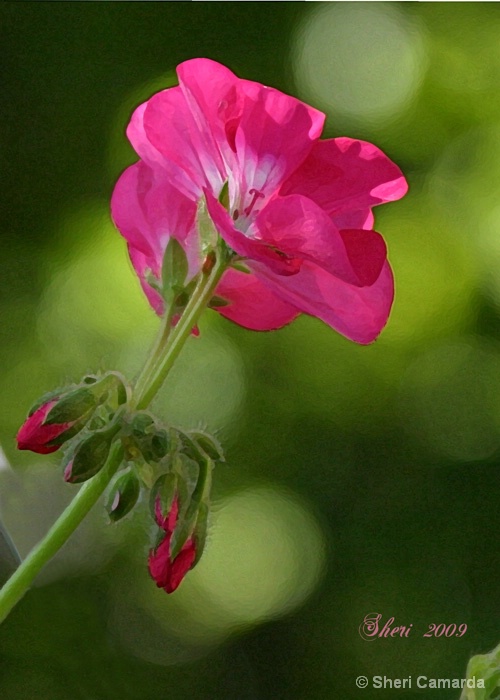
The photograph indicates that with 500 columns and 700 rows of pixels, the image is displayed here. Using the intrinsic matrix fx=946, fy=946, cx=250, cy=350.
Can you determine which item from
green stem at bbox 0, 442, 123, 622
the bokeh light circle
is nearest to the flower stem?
green stem at bbox 0, 442, 123, 622

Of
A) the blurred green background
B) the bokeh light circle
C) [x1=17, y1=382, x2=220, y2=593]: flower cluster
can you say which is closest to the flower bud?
[x1=17, y1=382, x2=220, y2=593]: flower cluster

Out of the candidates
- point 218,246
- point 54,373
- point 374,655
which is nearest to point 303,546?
point 374,655

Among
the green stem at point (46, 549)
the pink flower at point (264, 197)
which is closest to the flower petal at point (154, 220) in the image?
the pink flower at point (264, 197)

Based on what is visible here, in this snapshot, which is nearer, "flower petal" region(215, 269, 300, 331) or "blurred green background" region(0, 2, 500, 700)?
"flower petal" region(215, 269, 300, 331)

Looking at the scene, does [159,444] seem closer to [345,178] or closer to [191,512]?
[191,512]

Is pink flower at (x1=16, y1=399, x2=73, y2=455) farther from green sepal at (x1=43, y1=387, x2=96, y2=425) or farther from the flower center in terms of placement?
the flower center

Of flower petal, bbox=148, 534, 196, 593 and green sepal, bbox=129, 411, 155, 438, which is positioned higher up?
green sepal, bbox=129, 411, 155, 438
